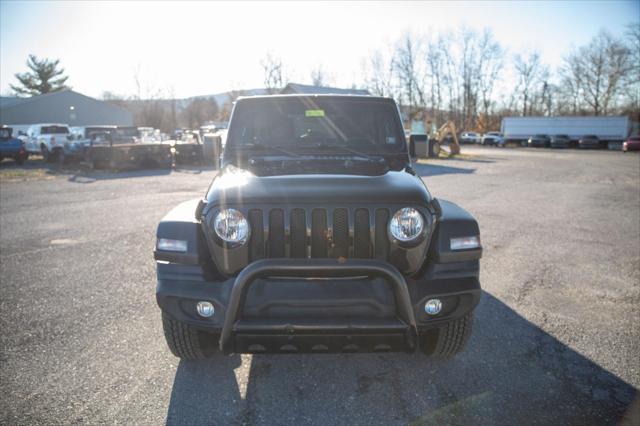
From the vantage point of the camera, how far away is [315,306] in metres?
2.17

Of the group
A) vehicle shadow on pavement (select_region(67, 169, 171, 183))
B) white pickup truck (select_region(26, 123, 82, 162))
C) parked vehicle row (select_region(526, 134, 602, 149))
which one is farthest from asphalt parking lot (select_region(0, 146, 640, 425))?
parked vehicle row (select_region(526, 134, 602, 149))

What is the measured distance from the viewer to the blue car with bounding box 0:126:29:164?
20.0m

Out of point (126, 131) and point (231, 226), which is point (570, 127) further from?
point (231, 226)

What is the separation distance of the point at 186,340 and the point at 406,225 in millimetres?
1588

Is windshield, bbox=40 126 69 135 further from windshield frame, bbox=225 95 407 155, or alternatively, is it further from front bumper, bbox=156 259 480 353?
front bumper, bbox=156 259 480 353

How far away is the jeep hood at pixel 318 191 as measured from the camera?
2318mm

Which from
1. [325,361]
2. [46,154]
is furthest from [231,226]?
[46,154]

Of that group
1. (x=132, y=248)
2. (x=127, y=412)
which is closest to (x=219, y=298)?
(x=127, y=412)

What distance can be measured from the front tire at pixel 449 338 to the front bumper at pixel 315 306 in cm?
46

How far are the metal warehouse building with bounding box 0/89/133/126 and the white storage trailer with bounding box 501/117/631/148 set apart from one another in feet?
156

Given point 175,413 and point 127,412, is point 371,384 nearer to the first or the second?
point 175,413

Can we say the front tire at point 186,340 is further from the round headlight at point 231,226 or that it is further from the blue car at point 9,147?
the blue car at point 9,147

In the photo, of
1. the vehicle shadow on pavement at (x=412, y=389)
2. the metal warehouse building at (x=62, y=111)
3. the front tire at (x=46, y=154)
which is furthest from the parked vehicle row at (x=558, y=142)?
the metal warehouse building at (x=62, y=111)

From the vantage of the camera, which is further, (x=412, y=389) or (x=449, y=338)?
(x=449, y=338)
